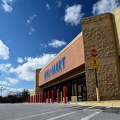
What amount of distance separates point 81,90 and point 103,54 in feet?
23.7

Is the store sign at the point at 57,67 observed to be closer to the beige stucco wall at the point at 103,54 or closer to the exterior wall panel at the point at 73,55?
the exterior wall panel at the point at 73,55

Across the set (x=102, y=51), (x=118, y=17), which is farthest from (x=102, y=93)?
(x=118, y=17)

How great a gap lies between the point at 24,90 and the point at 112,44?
94826 millimetres

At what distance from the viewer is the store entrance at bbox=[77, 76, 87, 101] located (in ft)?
83.1

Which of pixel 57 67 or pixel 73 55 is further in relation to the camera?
pixel 57 67

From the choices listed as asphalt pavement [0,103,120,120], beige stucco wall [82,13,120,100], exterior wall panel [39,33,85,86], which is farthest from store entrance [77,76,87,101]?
asphalt pavement [0,103,120,120]

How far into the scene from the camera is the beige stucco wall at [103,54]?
19.6m

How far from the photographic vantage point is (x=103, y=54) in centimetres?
2047

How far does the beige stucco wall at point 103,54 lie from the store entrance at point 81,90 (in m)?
4.68

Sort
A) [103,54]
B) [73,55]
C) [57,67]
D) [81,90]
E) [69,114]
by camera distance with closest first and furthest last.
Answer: [69,114] → [103,54] → [73,55] → [81,90] → [57,67]

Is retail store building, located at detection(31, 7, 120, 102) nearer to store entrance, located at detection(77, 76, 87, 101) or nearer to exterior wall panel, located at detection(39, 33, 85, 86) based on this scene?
exterior wall panel, located at detection(39, 33, 85, 86)

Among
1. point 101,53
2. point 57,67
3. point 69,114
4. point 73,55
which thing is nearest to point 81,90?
point 73,55

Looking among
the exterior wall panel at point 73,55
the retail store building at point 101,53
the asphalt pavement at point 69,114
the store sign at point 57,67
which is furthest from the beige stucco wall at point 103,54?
the asphalt pavement at point 69,114

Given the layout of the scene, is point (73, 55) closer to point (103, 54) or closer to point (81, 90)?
point (81, 90)
